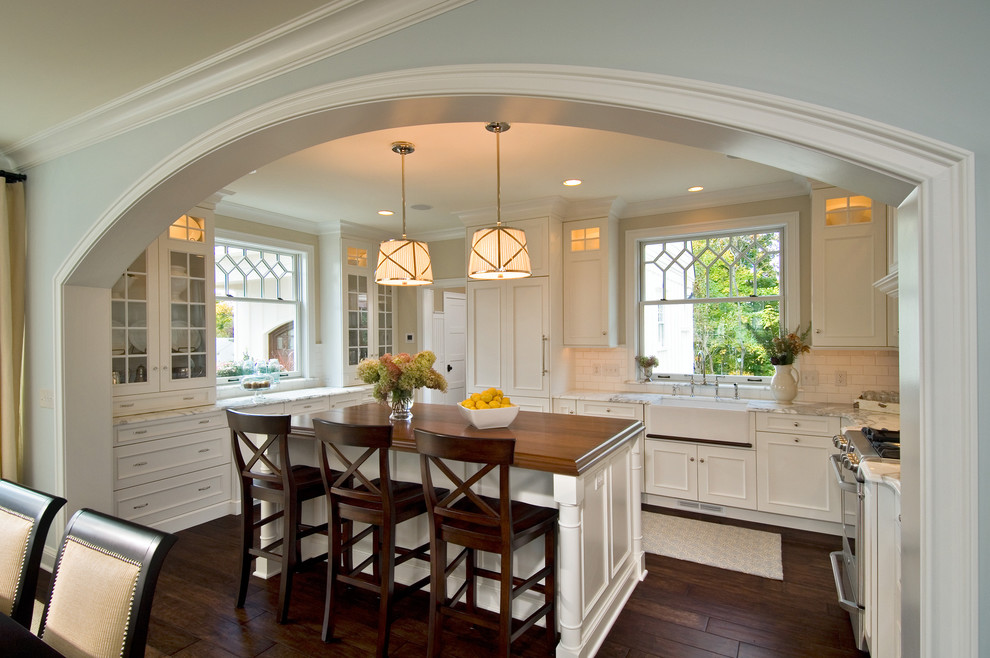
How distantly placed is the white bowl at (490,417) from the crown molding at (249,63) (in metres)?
1.75

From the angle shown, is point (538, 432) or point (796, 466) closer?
point (538, 432)

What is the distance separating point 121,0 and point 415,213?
11.9ft

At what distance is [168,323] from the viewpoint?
426 cm

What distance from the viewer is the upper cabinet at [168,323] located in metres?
4.00

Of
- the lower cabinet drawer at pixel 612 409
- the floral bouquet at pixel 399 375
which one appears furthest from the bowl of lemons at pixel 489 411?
the lower cabinet drawer at pixel 612 409

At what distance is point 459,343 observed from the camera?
7355 mm

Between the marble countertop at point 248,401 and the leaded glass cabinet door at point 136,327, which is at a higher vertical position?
the leaded glass cabinet door at point 136,327

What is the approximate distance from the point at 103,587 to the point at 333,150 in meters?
2.92

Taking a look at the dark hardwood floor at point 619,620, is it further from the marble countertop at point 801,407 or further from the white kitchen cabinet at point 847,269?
the white kitchen cabinet at point 847,269

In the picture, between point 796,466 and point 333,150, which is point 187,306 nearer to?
point 333,150

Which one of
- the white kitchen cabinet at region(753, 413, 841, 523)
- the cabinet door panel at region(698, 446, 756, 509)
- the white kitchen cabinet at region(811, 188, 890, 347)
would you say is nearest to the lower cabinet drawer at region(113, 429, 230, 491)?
the cabinet door panel at region(698, 446, 756, 509)

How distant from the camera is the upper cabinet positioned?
3996mm

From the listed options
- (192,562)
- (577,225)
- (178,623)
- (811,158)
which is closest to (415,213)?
(577,225)

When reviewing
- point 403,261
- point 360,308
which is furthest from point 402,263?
point 360,308
